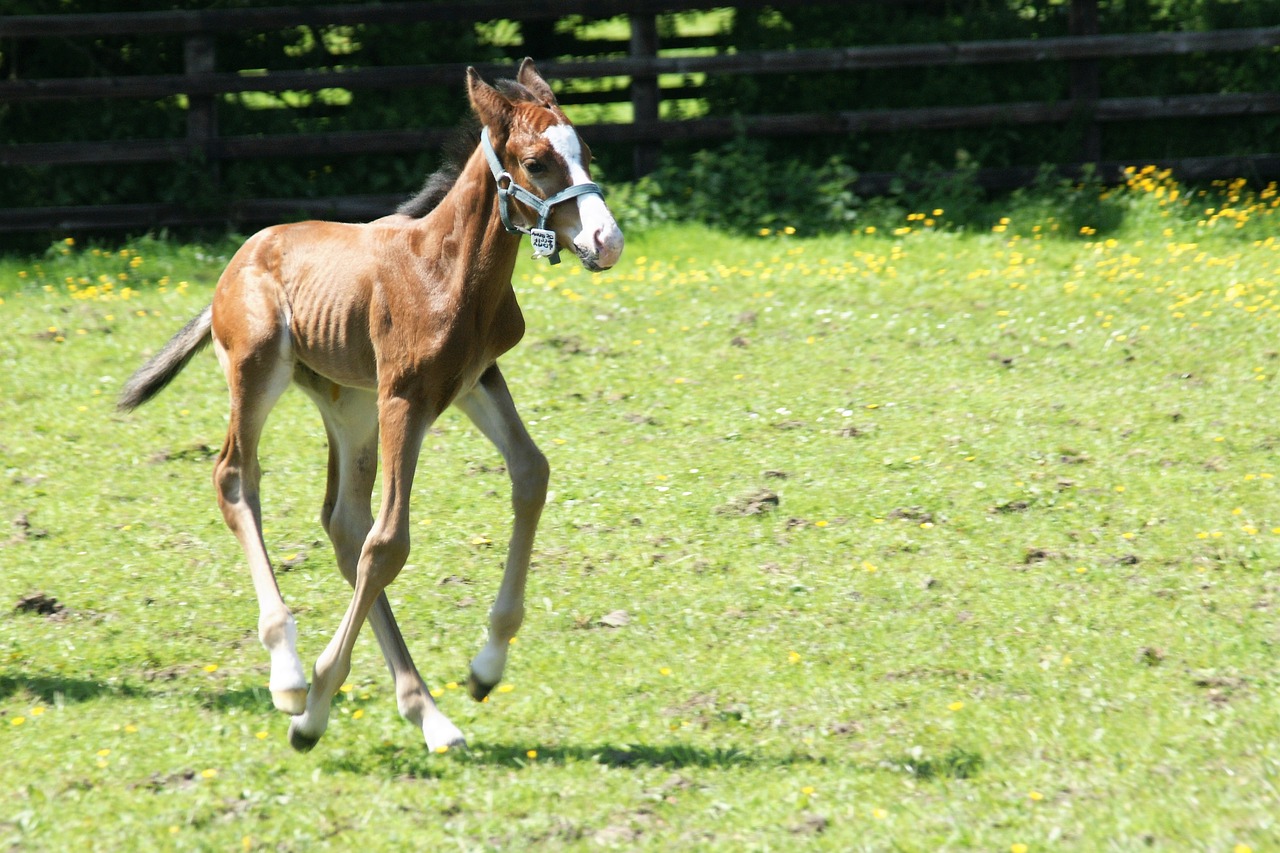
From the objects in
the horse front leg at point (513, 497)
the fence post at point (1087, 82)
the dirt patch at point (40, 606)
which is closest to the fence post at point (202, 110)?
the dirt patch at point (40, 606)

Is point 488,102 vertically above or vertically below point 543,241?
above

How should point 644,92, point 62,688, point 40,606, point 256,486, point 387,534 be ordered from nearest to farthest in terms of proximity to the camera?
1. point 387,534
2. point 256,486
3. point 62,688
4. point 40,606
5. point 644,92

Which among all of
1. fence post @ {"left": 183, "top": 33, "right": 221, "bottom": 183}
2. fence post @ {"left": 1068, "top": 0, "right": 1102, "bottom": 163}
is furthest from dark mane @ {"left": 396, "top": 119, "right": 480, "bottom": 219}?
fence post @ {"left": 1068, "top": 0, "right": 1102, "bottom": 163}

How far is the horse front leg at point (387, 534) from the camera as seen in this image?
427cm

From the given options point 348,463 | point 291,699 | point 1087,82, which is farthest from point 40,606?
point 1087,82

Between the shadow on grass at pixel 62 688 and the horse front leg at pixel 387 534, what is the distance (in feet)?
3.44

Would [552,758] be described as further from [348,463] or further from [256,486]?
[256,486]

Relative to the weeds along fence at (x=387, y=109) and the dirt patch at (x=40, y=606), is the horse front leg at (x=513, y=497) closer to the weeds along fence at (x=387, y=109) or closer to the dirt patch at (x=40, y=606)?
the dirt patch at (x=40, y=606)

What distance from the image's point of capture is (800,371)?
29.5 ft

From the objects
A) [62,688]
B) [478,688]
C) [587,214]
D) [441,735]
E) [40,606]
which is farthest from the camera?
[40,606]

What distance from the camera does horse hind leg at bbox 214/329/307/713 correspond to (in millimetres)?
4355

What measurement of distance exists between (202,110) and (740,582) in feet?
27.4

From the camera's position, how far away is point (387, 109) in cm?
1273

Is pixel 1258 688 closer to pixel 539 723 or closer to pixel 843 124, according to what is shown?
pixel 539 723
